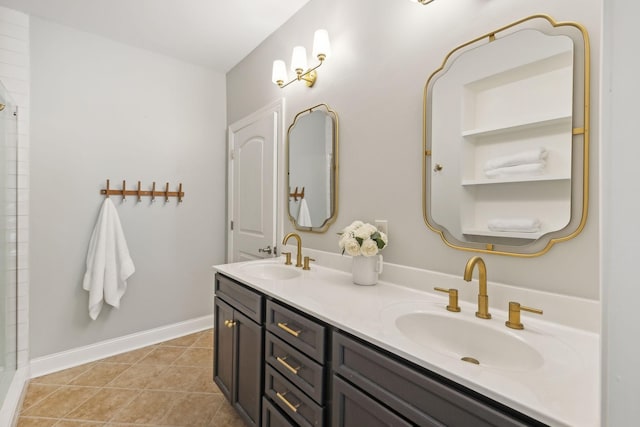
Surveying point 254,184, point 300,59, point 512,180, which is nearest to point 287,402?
point 512,180

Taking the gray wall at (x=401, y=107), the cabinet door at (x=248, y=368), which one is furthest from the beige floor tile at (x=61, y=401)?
the gray wall at (x=401, y=107)

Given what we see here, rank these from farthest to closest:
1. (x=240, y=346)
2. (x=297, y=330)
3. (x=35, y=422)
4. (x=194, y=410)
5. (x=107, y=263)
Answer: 1. (x=107, y=263)
2. (x=194, y=410)
3. (x=35, y=422)
4. (x=240, y=346)
5. (x=297, y=330)

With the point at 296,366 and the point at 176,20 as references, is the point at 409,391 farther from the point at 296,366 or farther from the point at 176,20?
the point at 176,20

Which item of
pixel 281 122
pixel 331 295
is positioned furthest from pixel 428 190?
pixel 281 122

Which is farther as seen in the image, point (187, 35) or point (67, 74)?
point (187, 35)

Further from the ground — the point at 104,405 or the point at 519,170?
the point at 519,170

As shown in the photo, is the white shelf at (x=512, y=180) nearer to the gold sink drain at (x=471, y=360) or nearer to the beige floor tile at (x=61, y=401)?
the gold sink drain at (x=471, y=360)

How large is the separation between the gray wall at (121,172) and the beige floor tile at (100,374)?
0.26 meters

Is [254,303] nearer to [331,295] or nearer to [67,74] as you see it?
[331,295]

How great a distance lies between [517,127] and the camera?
106 centimetres

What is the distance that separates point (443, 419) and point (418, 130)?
111cm

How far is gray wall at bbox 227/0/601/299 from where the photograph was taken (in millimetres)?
972

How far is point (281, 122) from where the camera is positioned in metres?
2.29

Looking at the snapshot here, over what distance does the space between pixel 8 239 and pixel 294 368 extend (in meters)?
2.04
